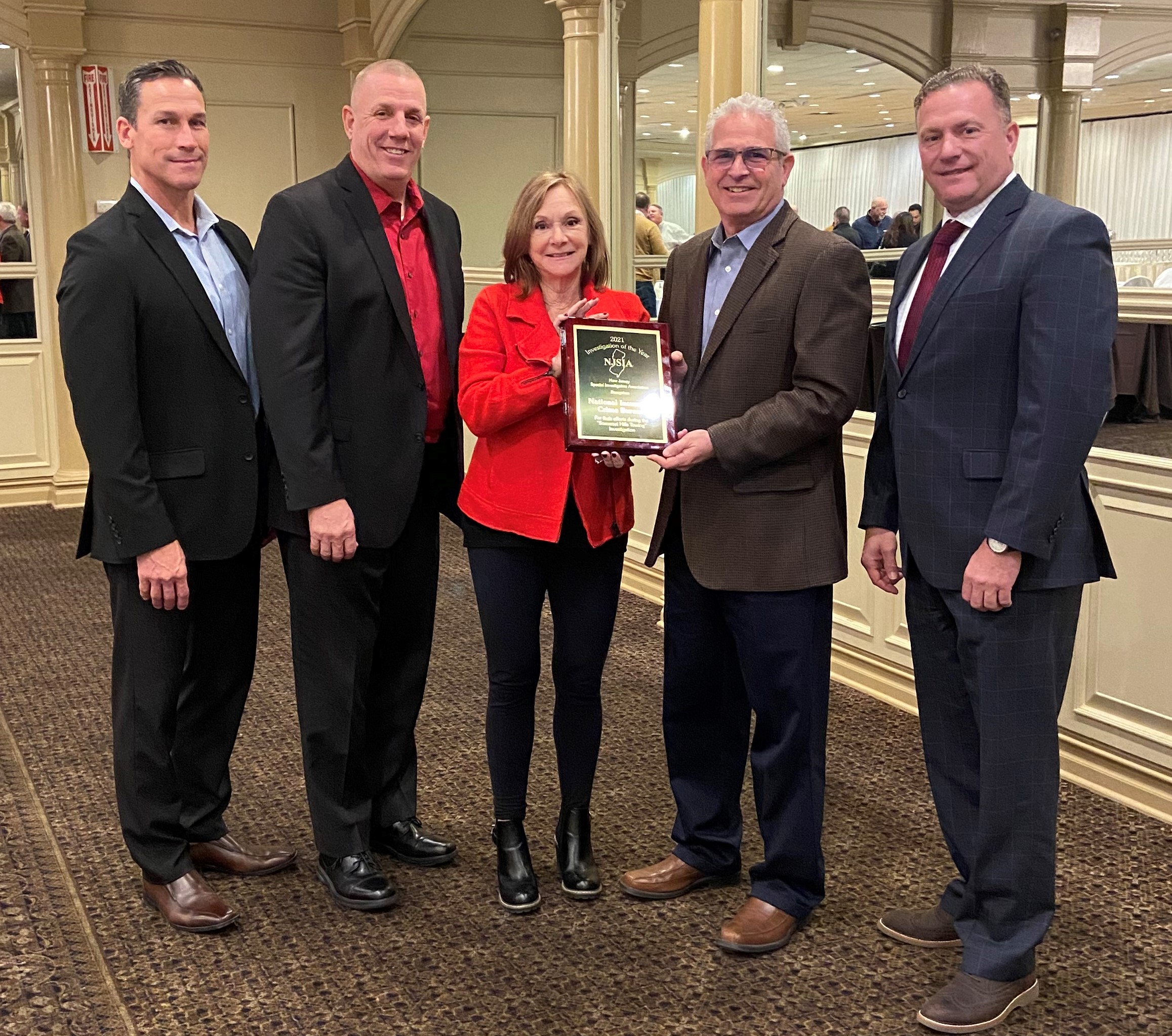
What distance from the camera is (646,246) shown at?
17.0 ft

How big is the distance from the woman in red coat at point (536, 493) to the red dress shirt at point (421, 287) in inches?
4.7

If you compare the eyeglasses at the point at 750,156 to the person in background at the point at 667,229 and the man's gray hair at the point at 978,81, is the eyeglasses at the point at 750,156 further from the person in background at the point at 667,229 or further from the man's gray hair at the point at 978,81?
the person in background at the point at 667,229

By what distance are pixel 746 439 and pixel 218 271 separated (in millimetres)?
1154

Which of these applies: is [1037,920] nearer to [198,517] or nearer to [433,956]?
[433,956]

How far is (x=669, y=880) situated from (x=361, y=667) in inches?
32.3

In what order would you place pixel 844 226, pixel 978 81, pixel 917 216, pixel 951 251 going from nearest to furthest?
1. pixel 978 81
2. pixel 951 251
3. pixel 917 216
4. pixel 844 226

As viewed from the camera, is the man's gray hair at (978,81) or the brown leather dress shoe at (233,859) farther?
the brown leather dress shoe at (233,859)

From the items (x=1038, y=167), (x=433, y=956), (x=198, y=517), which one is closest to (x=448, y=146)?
(x=1038, y=167)

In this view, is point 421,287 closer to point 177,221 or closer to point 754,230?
point 177,221

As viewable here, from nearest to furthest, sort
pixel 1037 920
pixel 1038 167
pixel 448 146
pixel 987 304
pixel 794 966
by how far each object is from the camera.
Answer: pixel 987 304
pixel 1037 920
pixel 794 966
pixel 1038 167
pixel 448 146

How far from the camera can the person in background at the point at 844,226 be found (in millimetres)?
3908

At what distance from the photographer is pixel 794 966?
2533mm

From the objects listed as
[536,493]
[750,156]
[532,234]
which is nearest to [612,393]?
[536,493]

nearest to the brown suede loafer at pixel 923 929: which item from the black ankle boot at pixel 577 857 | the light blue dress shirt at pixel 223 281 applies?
the black ankle boot at pixel 577 857
